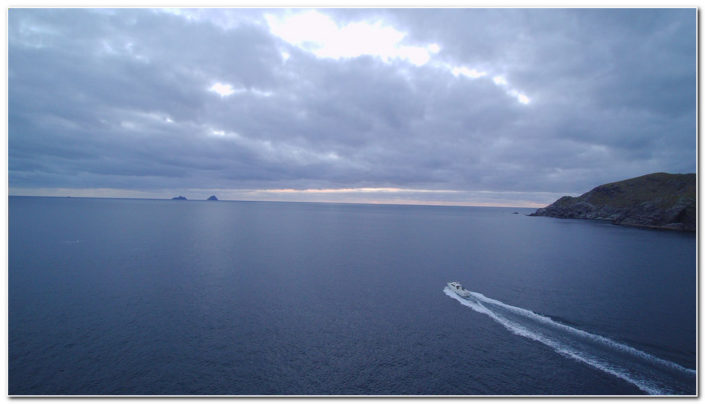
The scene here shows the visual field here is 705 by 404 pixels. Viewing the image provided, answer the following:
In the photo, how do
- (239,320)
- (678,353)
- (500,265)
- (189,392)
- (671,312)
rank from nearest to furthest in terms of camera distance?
(189,392), (678,353), (239,320), (671,312), (500,265)

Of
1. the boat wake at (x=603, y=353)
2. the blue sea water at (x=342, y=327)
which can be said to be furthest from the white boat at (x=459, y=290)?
the boat wake at (x=603, y=353)

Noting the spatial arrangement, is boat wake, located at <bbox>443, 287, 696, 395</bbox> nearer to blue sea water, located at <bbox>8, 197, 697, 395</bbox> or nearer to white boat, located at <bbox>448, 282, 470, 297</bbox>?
blue sea water, located at <bbox>8, 197, 697, 395</bbox>

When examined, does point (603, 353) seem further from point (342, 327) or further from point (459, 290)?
point (342, 327)

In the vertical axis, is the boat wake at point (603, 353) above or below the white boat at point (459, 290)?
below

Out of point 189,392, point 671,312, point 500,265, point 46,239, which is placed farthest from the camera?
point 46,239

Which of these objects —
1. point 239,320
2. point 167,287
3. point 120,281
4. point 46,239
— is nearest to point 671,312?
point 239,320

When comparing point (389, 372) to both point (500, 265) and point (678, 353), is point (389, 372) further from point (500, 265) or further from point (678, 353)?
point (500, 265)

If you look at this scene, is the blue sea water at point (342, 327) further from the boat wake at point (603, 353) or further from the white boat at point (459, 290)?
the white boat at point (459, 290)
